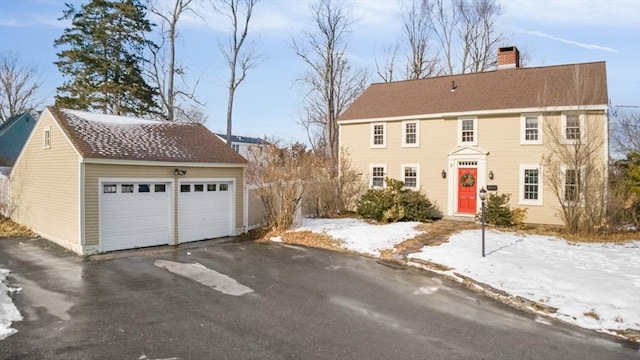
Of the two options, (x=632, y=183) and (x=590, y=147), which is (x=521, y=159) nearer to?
(x=590, y=147)

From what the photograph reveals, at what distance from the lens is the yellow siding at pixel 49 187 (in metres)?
11.9

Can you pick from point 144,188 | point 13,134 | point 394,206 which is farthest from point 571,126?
point 13,134

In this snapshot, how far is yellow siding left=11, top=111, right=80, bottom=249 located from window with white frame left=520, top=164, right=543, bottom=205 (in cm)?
1607

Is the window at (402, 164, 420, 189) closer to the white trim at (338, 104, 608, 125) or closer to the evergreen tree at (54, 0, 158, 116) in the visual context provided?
the white trim at (338, 104, 608, 125)

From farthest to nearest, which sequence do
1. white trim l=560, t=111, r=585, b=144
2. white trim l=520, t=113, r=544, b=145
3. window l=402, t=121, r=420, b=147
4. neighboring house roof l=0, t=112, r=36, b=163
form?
neighboring house roof l=0, t=112, r=36, b=163, window l=402, t=121, r=420, b=147, white trim l=520, t=113, r=544, b=145, white trim l=560, t=111, r=585, b=144

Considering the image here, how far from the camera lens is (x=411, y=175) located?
18.9 m

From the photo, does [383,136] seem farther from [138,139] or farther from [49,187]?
[49,187]

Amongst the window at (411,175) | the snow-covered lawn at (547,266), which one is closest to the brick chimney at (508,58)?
the window at (411,175)

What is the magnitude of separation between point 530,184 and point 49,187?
1790 cm

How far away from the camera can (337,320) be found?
253 inches

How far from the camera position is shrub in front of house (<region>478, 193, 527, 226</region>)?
15.0 meters

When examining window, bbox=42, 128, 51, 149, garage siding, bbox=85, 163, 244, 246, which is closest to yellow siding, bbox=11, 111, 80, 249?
window, bbox=42, 128, 51, 149

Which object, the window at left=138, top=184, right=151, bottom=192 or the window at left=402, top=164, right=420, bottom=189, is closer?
the window at left=138, top=184, right=151, bottom=192

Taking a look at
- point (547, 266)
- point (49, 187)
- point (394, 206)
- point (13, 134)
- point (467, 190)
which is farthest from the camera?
point (13, 134)
